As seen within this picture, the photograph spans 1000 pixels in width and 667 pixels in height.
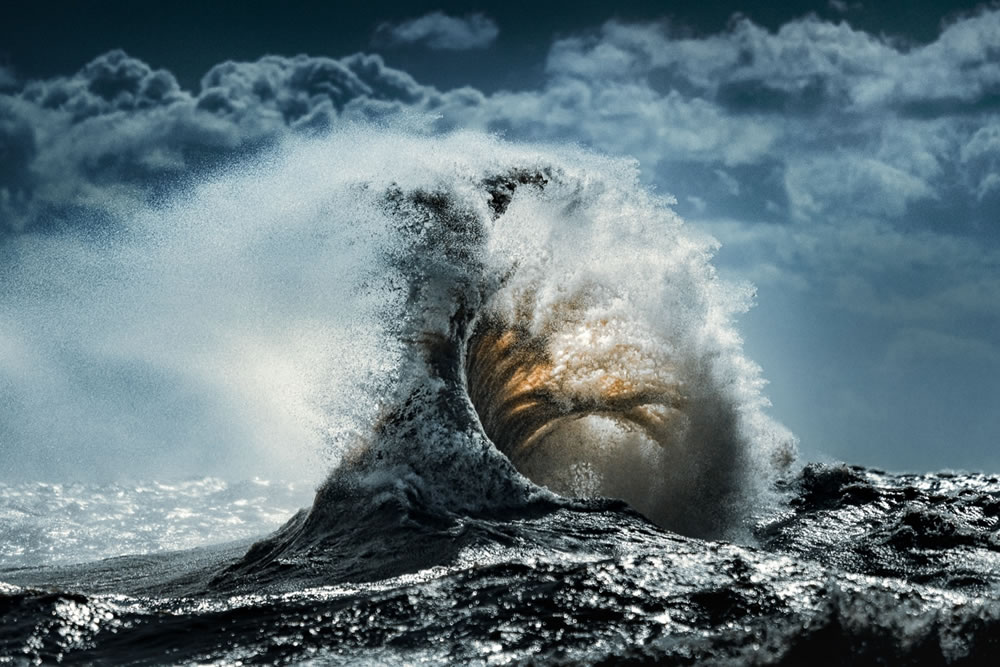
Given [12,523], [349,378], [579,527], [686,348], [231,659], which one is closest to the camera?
[231,659]

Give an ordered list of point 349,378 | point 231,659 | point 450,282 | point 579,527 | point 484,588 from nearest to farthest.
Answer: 1. point 231,659
2. point 484,588
3. point 579,527
4. point 349,378
5. point 450,282

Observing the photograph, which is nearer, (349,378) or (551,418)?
(349,378)

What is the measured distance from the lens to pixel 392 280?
9469mm

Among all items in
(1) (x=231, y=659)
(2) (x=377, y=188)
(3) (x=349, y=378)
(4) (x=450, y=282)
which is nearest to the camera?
A: (1) (x=231, y=659)

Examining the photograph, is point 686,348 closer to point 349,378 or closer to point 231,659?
point 349,378

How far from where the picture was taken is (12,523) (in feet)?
50.4

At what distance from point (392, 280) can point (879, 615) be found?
20.8ft

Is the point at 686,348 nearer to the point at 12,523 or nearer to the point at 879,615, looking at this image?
the point at 879,615

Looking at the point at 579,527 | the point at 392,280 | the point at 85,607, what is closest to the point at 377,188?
the point at 392,280

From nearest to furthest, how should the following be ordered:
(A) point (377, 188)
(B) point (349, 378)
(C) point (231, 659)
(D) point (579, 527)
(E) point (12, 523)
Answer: (C) point (231, 659) → (D) point (579, 527) → (B) point (349, 378) → (A) point (377, 188) → (E) point (12, 523)

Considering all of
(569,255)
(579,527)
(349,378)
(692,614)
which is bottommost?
(692,614)

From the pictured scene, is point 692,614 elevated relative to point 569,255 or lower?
lower

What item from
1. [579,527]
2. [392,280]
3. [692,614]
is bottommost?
[692,614]

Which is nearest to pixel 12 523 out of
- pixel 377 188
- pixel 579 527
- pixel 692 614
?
pixel 377 188
